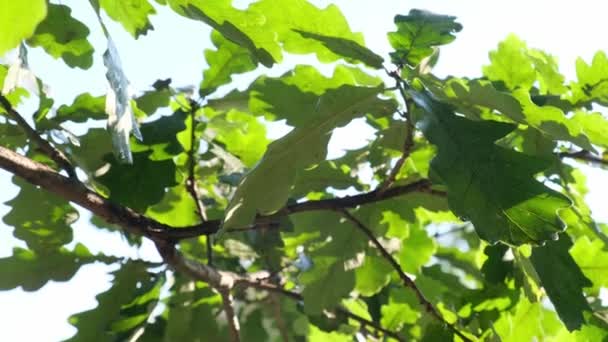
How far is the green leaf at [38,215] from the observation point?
4.26 ft

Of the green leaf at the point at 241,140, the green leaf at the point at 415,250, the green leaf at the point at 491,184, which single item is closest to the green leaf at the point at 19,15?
the green leaf at the point at 491,184

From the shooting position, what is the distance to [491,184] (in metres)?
0.93

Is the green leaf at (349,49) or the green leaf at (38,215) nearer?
the green leaf at (349,49)

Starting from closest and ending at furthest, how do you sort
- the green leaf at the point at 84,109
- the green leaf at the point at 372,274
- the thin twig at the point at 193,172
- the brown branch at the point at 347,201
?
the brown branch at the point at 347,201
the green leaf at the point at 84,109
the thin twig at the point at 193,172
the green leaf at the point at 372,274

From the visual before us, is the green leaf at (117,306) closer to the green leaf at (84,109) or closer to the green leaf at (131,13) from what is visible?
the green leaf at (84,109)

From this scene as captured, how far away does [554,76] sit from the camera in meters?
1.27

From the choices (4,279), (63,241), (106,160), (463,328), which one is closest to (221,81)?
(106,160)

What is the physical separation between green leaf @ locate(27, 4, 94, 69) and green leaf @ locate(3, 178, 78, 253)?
0.25 metres

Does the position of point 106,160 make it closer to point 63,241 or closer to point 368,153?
point 63,241

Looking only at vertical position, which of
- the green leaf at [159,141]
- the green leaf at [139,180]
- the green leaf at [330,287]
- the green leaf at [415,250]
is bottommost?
the green leaf at [415,250]

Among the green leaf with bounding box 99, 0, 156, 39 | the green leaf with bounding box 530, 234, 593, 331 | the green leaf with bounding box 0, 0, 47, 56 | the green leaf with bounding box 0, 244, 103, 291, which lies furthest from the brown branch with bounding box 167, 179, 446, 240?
the green leaf with bounding box 0, 0, 47, 56

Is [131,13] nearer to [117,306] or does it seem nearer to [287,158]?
[287,158]

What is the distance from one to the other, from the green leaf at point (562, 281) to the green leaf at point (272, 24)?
357mm

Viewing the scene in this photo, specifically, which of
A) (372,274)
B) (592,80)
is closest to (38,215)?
(372,274)
